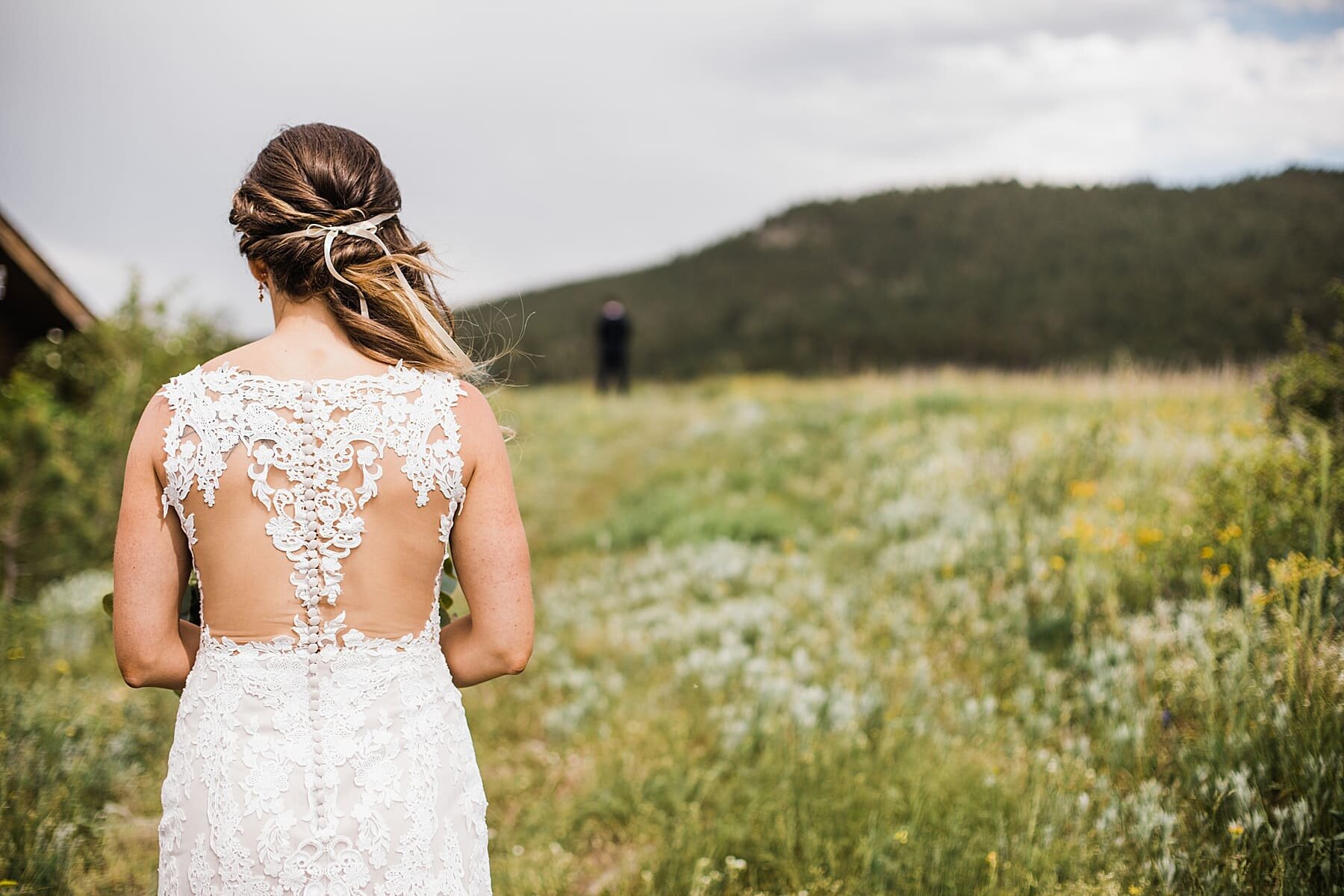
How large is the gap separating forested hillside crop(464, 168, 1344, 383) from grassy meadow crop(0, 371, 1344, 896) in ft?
42.6

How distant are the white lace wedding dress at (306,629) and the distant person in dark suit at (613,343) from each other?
21890 millimetres

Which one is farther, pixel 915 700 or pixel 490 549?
pixel 915 700

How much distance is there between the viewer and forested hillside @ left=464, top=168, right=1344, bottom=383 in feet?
98.1

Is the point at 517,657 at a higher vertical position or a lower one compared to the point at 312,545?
lower

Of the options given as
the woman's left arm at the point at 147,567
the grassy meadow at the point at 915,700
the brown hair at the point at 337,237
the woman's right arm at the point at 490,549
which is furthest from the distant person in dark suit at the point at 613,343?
→ the woman's left arm at the point at 147,567

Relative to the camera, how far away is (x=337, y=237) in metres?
2.12

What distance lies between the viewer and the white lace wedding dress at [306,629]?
2.07 meters

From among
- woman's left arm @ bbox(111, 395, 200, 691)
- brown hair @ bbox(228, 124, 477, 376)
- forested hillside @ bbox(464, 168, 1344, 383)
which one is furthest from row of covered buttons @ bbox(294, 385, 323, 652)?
forested hillside @ bbox(464, 168, 1344, 383)

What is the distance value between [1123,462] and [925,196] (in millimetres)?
53484

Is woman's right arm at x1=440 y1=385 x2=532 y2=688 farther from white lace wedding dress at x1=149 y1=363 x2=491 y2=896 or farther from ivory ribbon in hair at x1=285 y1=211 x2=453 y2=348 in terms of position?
ivory ribbon in hair at x1=285 y1=211 x2=453 y2=348

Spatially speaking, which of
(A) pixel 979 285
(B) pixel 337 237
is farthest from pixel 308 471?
(A) pixel 979 285

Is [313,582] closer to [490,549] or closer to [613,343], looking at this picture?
[490,549]

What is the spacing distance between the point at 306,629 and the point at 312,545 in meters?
0.23

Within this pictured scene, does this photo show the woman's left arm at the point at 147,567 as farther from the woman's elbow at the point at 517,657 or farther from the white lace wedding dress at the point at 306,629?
the woman's elbow at the point at 517,657
